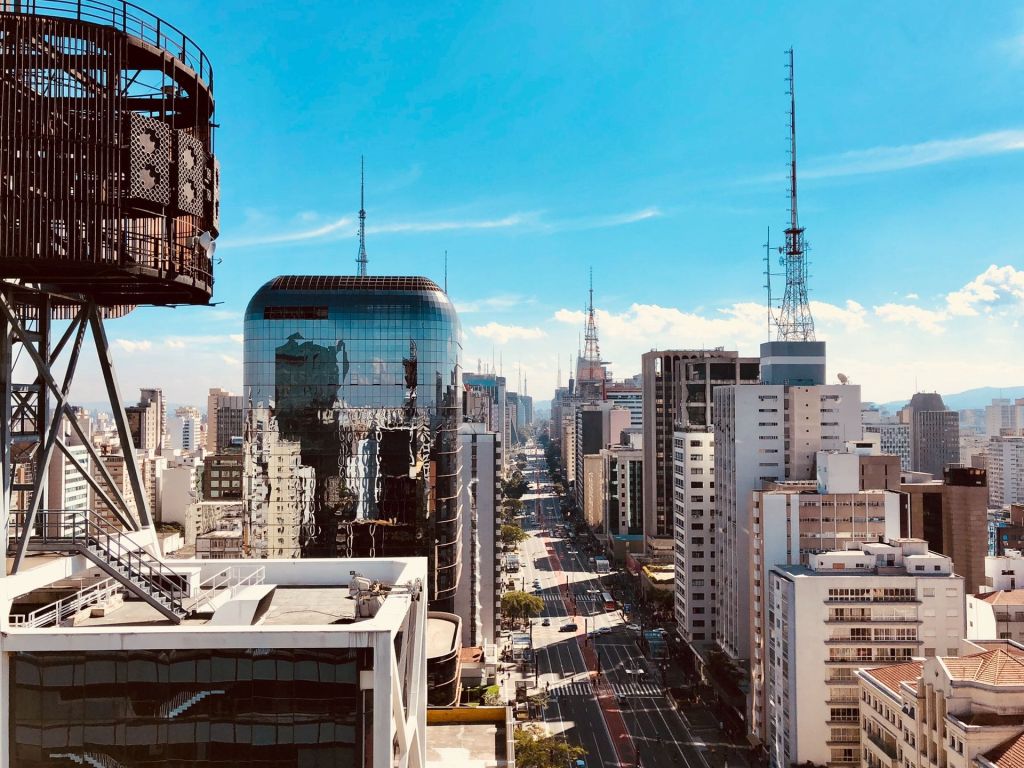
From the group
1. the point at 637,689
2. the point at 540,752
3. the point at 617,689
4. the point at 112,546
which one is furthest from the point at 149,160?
the point at 637,689

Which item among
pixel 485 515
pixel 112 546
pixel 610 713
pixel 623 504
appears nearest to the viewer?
pixel 112 546

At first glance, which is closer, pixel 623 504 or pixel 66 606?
pixel 66 606

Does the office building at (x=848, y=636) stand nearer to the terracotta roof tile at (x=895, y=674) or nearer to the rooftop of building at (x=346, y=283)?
the terracotta roof tile at (x=895, y=674)

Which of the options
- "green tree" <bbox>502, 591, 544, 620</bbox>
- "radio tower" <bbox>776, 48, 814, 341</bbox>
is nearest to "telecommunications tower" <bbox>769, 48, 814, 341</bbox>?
"radio tower" <bbox>776, 48, 814, 341</bbox>

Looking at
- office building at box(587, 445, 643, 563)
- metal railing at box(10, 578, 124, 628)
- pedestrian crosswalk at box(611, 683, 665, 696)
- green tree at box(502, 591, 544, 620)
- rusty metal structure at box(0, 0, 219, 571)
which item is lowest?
pedestrian crosswalk at box(611, 683, 665, 696)

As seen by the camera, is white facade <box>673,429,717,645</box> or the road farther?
white facade <box>673,429,717,645</box>

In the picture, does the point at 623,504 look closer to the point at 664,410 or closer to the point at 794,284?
the point at 664,410

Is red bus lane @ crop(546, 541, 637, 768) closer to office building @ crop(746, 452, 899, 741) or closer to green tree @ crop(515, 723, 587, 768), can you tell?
green tree @ crop(515, 723, 587, 768)
